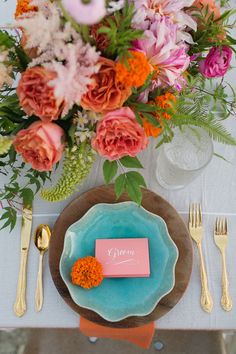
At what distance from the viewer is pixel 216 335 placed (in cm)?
124

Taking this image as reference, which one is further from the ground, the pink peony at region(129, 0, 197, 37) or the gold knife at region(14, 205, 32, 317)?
the pink peony at region(129, 0, 197, 37)

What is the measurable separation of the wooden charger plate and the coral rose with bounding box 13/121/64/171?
235 mm

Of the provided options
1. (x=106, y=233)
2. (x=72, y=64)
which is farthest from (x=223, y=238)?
(x=72, y=64)

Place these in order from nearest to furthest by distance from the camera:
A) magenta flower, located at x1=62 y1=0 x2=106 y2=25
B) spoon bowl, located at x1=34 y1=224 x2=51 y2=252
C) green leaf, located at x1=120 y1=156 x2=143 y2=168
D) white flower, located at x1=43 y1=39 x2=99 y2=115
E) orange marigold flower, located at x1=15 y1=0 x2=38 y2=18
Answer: magenta flower, located at x1=62 y1=0 x2=106 y2=25, white flower, located at x1=43 y1=39 x2=99 y2=115, orange marigold flower, located at x1=15 y1=0 x2=38 y2=18, green leaf, located at x1=120 y1=156 x2=143 y2=168, spoon bowl, located at x1=34 y1=224 x2=51 y2=252

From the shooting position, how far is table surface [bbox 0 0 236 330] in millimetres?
749

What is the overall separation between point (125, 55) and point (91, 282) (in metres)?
0.43

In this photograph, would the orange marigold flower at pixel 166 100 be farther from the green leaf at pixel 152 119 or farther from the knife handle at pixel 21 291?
the knife handle at pixel 21 291

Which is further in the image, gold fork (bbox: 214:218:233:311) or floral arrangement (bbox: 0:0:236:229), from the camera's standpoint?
gold fork (bbox: 214:218:233:311)

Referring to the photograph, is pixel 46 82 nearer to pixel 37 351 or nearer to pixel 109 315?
pixel 109 315

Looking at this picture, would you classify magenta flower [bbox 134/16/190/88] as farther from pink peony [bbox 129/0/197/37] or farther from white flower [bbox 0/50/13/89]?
white flower [bbox 0/50/13/89]

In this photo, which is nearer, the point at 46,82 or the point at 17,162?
the point at 46,82

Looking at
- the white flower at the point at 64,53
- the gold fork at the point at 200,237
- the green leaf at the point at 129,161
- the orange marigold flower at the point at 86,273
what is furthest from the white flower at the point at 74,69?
the gold fork at the point at 200,237

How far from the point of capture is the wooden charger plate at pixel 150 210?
Result: 717 mm

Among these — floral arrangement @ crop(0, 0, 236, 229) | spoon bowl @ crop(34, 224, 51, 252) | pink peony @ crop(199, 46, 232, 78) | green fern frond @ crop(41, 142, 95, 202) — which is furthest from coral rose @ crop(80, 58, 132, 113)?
spoon bowl @ crop(34, 224, 51, 252)
